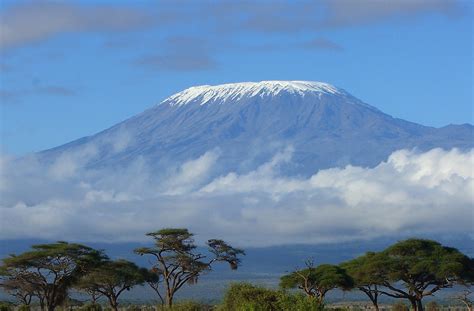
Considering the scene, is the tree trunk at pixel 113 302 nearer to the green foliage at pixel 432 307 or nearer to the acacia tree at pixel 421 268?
the acacia tree at pixel 421 268

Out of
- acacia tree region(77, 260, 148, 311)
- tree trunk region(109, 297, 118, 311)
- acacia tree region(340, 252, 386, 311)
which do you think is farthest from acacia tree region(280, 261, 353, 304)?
tree trunk region(109, 297, 118, 311)

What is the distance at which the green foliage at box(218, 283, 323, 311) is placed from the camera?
158 feet

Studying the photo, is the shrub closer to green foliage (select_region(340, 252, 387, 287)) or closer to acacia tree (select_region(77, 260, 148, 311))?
acacia tree (select_region(77, 260, 148, 311))

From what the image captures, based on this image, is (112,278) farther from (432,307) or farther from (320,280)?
(432,307)

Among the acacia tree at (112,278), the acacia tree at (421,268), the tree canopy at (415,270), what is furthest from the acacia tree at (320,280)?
the acacia tree at (112,278)

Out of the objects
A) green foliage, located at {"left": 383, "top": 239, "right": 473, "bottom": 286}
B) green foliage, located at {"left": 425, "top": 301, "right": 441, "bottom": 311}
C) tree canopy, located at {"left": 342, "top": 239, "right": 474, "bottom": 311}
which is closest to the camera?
green foliage, located at {"left": 383, "top": 239, "right": 473, "bottom": 286}

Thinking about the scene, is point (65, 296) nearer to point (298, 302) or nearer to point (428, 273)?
point (428, 273)

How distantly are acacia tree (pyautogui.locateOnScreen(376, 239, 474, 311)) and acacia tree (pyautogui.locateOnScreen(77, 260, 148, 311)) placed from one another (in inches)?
779

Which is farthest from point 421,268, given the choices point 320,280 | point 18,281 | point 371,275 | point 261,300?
point 261,300

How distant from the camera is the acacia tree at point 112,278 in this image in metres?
91.4

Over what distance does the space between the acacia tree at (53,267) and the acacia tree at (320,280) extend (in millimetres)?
15845

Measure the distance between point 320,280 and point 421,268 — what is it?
7.95m

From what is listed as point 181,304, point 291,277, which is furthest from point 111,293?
point 181,304

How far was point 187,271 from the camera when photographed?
98.3m
